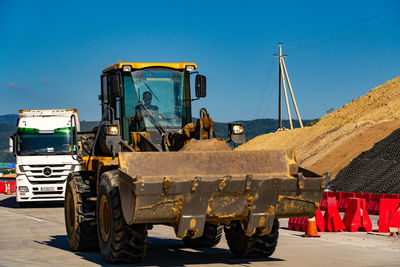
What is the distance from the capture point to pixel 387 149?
115 feet

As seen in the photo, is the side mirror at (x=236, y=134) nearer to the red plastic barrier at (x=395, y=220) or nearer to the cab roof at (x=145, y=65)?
the cab roof at (x=145, y=65)

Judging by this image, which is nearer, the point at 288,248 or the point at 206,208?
the point at 206,208

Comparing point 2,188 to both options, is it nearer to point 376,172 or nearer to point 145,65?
point 376,172

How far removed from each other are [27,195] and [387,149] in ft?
62.0

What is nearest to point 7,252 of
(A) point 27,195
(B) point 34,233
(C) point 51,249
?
(C) point 51,249

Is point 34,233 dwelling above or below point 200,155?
below

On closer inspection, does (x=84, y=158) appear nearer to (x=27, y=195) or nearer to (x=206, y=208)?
(x=206, y=208)

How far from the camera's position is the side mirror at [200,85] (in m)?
12.2

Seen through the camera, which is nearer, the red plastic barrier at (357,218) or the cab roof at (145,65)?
the cab roof at (145,65)

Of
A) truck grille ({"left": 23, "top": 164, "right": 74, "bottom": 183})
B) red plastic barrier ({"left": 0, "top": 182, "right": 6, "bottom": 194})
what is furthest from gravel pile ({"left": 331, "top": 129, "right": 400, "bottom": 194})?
red plastic barrier ({"left": 0, "top": 182, "right": 6, "bottom": 194})

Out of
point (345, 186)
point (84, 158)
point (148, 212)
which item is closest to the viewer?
point (148, 212)

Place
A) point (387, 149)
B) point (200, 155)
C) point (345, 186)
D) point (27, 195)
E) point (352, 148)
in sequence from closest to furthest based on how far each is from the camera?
point (200, 155), point (27, 195), point (345, 186), point (387, 149), point (352, 148)

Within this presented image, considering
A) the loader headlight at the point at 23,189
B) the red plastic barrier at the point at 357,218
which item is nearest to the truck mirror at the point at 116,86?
the red plastic barrier at the point at 357,218

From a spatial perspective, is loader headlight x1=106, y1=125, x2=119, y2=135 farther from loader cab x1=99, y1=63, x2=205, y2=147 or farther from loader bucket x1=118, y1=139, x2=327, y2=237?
loader bucket x1=118, y1=139, x2=327, y2=237
